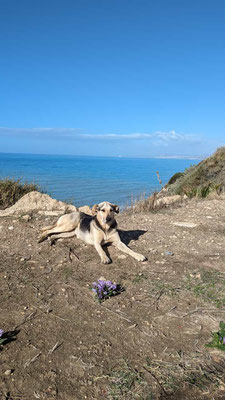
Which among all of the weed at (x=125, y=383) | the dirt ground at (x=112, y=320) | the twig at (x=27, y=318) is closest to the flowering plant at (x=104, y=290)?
the dirt ground at (x=112, y=320)

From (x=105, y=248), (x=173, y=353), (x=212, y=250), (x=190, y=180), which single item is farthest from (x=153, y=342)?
(x=190, y=180)

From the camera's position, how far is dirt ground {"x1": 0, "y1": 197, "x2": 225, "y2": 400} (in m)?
2.58

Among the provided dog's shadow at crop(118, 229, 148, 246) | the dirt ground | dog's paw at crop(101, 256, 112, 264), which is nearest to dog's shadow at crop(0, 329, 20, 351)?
the dirt ground

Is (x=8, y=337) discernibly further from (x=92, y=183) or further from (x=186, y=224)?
(x=92, y=183)

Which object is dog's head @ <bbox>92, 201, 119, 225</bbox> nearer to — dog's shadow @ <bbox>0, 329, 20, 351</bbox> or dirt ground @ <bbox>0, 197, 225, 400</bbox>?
dirt ground @ <bbox>0, 197, 225, 400</bbox>

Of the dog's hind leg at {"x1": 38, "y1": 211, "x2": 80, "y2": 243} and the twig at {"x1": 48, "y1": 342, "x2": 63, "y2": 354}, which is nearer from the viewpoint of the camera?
the twig at {"x1": 48, "y1": 342, "x2": 63, "y2": 354}

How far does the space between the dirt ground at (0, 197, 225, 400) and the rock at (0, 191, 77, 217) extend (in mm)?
1567

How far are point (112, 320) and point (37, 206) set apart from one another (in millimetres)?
5745

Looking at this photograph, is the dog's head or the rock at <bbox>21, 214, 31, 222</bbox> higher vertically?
the dog's head

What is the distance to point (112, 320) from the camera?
3.59 m

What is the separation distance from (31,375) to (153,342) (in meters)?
1.35

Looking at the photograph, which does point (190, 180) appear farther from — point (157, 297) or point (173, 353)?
point (173, 353)

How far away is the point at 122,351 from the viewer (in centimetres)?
Result: 302

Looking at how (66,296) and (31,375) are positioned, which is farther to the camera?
(66,296)
